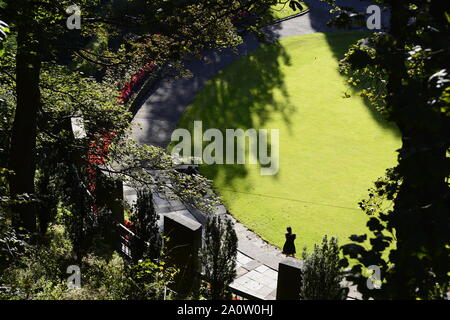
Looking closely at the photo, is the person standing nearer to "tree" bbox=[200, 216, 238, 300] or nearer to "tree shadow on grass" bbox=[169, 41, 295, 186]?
"tree" bbox=[200, 216, 238, 300]

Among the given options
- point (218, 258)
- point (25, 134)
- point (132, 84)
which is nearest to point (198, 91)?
point (132, 84)

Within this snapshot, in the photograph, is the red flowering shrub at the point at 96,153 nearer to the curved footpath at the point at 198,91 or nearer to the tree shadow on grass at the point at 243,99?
the curved footpath at the point at 198,91

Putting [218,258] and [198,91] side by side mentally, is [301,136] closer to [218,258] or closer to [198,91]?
[198,91]

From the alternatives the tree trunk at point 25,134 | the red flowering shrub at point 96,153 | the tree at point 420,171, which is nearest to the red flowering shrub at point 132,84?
the red flowering shrub at point 96,153

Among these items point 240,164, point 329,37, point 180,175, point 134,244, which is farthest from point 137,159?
point 329,37

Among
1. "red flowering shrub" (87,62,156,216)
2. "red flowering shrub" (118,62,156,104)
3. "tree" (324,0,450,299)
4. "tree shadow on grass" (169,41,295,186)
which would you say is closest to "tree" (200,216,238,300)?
"red flowering shrub" (87,62,156,216)

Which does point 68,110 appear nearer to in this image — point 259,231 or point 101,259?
point 101,259
